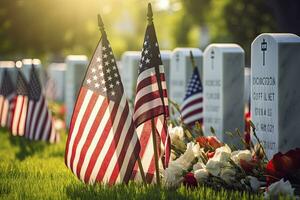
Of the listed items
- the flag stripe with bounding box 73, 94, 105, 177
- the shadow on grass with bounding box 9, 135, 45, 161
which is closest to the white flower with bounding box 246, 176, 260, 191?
the flag stripe with bounding box 73, 94, 105, 177

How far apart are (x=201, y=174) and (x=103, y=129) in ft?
3.93

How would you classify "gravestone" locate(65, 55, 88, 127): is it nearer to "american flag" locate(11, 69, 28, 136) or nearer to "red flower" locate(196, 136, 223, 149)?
"american flag" locate(11, 69, 28, 136)

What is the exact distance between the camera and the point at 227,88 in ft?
40.1

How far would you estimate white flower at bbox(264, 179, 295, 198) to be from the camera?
7.68 m

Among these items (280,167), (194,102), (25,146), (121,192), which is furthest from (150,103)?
(25,146)

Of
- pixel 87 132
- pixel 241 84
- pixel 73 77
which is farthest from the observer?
pixel 73 77

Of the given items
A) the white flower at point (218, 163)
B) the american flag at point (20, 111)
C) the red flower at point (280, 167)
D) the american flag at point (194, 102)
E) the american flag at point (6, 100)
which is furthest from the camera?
the american flag at point (6, 100)

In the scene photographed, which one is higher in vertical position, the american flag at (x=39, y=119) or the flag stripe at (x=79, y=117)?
the flag stripe at (x=79, y=117)

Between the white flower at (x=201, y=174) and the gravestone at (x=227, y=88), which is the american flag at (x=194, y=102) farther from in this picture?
the white flower at (x=201, y=174)

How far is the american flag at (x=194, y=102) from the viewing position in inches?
539

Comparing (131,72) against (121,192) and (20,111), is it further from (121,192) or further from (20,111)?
(121,192)

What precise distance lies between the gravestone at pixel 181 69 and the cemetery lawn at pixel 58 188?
405 cm

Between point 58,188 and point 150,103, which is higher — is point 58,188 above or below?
below

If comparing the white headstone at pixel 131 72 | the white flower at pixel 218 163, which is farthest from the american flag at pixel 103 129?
the white headstone at pixel 131 72
